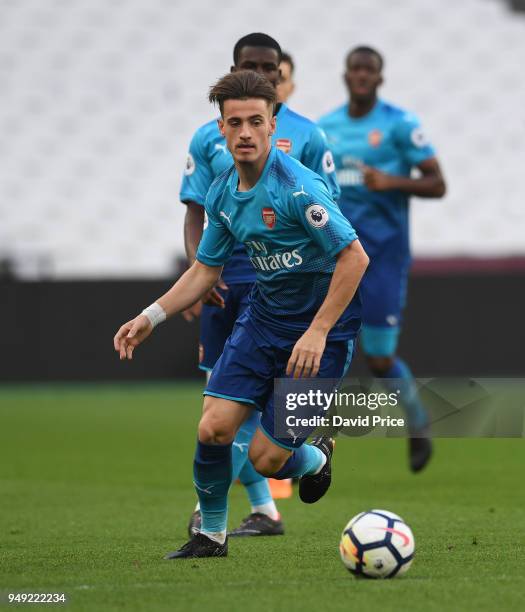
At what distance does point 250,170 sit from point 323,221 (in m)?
0.36

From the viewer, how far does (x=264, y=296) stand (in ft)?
16.2

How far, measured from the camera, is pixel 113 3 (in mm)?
20078

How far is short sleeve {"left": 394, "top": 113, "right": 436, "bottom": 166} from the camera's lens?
823cm

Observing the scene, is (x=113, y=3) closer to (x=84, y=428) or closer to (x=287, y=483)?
(x=84, y=428)

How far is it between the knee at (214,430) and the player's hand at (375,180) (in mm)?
3509

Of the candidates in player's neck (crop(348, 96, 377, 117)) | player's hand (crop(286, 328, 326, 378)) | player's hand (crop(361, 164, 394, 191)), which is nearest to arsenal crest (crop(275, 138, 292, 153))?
player's hand (crop(286, 328, 326, 378))

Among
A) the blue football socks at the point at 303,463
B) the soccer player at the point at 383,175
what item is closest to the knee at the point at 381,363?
the soccer player at the point at 383,175

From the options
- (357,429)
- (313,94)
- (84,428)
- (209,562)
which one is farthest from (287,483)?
(313,94)

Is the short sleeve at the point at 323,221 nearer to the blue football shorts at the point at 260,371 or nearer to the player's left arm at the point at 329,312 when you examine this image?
the player's left arm at the point at 329,312

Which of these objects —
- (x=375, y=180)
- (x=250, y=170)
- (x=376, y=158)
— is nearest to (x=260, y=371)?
(x=250, y=170)

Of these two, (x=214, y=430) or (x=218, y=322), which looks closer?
(x=214, y=430)

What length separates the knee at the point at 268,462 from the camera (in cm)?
482

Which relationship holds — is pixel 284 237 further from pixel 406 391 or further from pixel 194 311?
pixel 406 391

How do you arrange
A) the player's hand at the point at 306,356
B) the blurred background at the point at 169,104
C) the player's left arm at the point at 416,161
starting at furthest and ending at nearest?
the blurred background at the point at 169,104
the player's left arm at the point at 416,161
the player's hand at the point at 306,356
